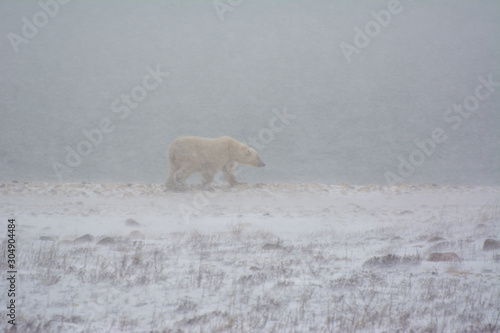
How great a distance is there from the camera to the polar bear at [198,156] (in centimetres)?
1121

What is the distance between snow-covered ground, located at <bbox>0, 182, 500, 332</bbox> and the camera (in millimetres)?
2873

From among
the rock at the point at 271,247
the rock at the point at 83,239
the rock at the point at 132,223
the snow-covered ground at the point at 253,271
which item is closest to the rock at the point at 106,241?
the snow-covered ground at the point at 253,271

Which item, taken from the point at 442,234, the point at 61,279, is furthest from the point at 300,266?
the point at 442,234

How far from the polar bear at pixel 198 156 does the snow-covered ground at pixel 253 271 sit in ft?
8.61

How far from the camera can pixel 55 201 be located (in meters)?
9.35

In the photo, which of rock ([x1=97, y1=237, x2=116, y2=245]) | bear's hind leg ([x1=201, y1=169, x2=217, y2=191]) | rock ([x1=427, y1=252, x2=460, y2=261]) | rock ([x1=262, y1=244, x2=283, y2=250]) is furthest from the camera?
bear's hind leg ([x1=201, y1=169, x2=217, y2=191])

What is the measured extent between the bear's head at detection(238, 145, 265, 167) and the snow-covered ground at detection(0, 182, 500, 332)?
3.25m

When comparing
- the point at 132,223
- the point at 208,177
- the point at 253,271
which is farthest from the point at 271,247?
the point at 208,177

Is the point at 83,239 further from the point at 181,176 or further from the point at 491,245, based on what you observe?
the point at 181,176

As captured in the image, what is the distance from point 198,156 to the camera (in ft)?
37.0

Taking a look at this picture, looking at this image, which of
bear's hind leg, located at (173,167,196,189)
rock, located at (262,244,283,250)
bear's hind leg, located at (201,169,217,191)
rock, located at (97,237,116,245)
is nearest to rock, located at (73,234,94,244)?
rock, located at (97,237,116,245)

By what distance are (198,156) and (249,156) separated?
1467 millimetres

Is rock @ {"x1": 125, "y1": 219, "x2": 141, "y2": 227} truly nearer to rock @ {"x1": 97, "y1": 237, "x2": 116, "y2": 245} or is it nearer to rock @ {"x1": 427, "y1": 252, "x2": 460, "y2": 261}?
rock @ {"x1": 97, "y1": 237, "x2": 116, "y2": 245}

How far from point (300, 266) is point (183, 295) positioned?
1.41m
